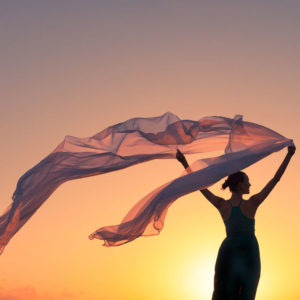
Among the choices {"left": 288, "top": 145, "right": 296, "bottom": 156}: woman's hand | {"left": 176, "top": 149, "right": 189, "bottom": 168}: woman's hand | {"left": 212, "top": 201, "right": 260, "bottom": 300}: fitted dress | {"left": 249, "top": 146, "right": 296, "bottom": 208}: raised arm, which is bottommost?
{"left": 212, "top": 201, "right": 260, "bottom": 300}: fitted dress

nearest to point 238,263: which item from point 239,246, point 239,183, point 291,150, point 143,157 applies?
point 239,246

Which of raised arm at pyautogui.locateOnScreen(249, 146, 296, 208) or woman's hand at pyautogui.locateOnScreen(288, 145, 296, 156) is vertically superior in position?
woman's hand at pyautogui.locateOnScreen(288, 145, 296, 156)

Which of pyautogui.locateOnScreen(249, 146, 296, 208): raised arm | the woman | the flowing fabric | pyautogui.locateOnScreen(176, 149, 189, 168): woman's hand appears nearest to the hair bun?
the woman

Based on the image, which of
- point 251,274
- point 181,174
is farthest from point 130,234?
point 251,274

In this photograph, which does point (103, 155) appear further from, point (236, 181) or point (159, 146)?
point (236, 181)

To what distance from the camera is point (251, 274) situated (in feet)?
31.7

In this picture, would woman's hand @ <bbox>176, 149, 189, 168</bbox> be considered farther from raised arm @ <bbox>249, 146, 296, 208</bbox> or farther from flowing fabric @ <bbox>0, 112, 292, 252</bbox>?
raised arm @ <bbox>249, 146, 296, 208</bbox>

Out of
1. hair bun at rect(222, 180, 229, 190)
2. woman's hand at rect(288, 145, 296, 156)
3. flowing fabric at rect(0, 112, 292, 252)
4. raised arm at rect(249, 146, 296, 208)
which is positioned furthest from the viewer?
hair bun at rect(222, 180, 229, 190)

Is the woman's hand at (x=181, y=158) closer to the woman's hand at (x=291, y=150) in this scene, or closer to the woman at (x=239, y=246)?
the woman at (x=239, y=246)

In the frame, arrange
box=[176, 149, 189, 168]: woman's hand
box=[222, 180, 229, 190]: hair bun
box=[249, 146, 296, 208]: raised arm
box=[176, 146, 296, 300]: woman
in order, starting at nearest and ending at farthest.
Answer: box=[249, 146, 296, 208]: raised arm < box=[176, 146, 296, 300]: woman < box=[222, 180, 229, 190]: hair bun < box=[176, 149, 189, 168]: woman's hand

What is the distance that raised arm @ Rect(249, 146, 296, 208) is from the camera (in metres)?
9.54

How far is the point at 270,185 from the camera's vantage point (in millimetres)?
9547

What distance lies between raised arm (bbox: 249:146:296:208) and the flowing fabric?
1.41ft

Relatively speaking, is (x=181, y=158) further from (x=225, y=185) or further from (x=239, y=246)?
(x=239, y=246)
